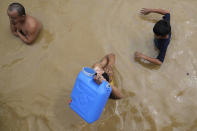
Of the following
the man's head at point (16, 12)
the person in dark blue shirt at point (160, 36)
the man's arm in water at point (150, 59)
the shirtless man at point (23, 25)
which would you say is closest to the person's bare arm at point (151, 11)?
the person in dark blue shirt at point (160, 36)

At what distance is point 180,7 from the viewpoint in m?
3.07

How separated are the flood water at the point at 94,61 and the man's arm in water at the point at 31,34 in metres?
0.10

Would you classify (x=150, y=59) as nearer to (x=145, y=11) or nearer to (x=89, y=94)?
(x=145, y=11)

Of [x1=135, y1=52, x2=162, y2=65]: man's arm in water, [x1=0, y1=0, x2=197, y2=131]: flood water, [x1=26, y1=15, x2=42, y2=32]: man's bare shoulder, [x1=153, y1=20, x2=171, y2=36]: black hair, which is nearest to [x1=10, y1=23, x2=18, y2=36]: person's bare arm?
[x1=0, y1=0, x2=197, y2=131]: flood water

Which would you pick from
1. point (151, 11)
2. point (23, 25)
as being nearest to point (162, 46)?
point (151, 11)

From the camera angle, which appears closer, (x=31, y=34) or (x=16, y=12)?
(x=16, y=12)

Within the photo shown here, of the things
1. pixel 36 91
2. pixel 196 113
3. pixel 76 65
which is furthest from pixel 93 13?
pixel 196 113

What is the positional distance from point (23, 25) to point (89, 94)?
168cm

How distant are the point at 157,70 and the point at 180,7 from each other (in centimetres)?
108

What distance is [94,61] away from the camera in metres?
2.85

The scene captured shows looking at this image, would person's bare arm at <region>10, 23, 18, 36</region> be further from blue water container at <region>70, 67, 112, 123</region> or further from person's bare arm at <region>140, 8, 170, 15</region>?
person's bare arm at <region>140, 8, 170, 15</region>

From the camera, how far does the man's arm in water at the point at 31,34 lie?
9.30 ft

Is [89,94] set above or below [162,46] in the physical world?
below

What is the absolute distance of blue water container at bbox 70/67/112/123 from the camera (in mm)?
1646
